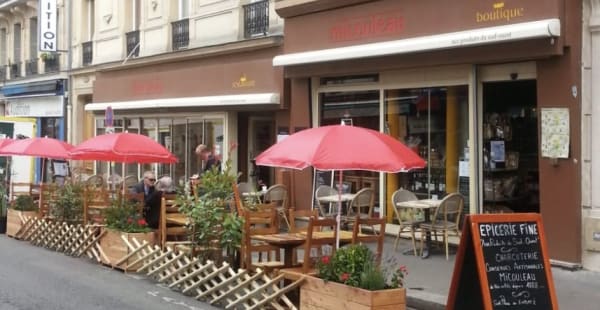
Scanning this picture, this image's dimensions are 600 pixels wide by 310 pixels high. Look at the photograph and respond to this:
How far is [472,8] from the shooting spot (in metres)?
11.0

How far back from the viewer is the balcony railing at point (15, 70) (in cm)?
2953

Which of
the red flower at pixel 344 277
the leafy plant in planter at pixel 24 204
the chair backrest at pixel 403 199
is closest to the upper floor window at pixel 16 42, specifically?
the leafy plant in planter at pixel 24 204

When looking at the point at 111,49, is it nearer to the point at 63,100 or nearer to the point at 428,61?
the point at 63,100

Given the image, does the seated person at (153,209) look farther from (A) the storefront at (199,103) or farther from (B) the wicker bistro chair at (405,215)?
(A) the storefront at (199,103)

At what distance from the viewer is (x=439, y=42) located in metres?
11.2

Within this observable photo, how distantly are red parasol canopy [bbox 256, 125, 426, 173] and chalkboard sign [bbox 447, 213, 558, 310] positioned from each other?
1.26 metres

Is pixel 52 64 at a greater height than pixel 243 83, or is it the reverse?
pixel 52 64

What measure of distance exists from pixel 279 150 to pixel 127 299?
8.88 ft

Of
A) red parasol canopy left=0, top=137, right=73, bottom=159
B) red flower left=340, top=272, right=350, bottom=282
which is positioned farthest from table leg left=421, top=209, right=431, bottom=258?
A: red parasol canopy left=0, top=137, right=73, bottom=159

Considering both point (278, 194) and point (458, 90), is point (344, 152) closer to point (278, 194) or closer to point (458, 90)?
point (458, 90)

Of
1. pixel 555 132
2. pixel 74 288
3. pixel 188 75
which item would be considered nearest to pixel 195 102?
pixel 188 75

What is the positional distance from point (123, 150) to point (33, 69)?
60.6 ft

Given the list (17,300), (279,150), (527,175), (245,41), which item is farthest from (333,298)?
(245,41)

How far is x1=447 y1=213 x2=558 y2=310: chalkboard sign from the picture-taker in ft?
19.5
